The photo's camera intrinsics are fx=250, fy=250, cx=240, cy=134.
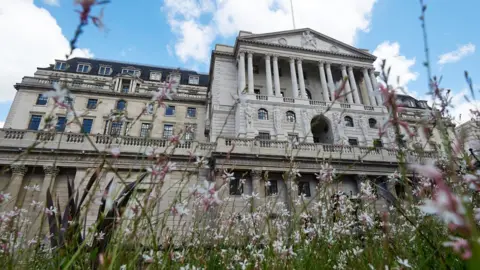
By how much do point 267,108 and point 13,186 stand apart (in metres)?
19.9

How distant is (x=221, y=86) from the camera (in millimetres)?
28469

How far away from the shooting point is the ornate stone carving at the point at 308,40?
105 ft

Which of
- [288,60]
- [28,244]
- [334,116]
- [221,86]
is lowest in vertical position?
[28,244]

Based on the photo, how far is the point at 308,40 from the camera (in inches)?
1275

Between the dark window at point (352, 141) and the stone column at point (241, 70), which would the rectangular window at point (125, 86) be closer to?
the stone column at point (241, 70)

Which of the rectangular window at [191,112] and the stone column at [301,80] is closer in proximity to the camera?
the stone column at [301,80]

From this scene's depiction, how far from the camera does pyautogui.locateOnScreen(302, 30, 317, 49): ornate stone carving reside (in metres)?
32.1

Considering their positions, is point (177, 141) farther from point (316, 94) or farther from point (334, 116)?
point (316, 94)

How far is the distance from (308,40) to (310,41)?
0.29m

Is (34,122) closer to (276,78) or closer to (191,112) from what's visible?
(191,112)

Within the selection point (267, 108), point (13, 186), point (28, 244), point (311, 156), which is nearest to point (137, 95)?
→ point (267, 108)

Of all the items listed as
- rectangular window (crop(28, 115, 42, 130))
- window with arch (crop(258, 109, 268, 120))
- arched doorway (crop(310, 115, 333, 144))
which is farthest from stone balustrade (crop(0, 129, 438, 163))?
rectangular window (crop(28, 115, 42, 130))

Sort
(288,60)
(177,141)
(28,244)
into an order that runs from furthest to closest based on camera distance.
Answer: (288,60) → (28,244) → (177,141)

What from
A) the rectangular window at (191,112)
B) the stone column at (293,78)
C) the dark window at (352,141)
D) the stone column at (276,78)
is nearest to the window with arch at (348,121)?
the dark window at (352,141)
